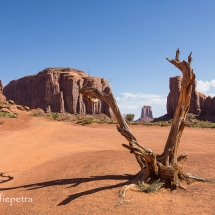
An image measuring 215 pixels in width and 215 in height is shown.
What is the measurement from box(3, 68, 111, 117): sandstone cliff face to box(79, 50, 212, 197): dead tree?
72647 millimetres

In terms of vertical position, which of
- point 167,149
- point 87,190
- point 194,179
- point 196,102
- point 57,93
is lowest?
point 87,190

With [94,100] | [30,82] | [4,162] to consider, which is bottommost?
[4,162]

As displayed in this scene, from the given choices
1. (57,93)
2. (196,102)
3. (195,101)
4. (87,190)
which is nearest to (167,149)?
(87,190)

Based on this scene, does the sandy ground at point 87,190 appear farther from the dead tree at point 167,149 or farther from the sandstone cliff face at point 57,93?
the sandstone cliff face at point 57,93

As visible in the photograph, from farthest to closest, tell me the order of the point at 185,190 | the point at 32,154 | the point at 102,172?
the point at 32,154 < the point at 102,172 < the point at 185,190

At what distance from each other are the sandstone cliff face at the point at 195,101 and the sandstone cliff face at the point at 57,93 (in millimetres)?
24587

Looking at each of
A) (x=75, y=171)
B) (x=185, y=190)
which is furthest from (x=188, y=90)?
(x=75, y=171)

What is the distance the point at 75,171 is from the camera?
8.38 metres

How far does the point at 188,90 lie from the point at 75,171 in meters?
5.12

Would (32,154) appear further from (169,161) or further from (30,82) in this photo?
(30,82)

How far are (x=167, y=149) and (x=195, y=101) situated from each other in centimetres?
7405

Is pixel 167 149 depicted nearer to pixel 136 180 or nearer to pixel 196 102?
pixel 136 180

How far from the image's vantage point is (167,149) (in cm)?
682

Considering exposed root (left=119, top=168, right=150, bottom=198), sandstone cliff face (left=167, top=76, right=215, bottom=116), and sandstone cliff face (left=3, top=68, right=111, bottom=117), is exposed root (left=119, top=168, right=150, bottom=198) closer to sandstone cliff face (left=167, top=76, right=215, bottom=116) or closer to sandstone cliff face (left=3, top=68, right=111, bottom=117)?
sandstone cliff face (left=3, top=68, right=111, bottom=117)
